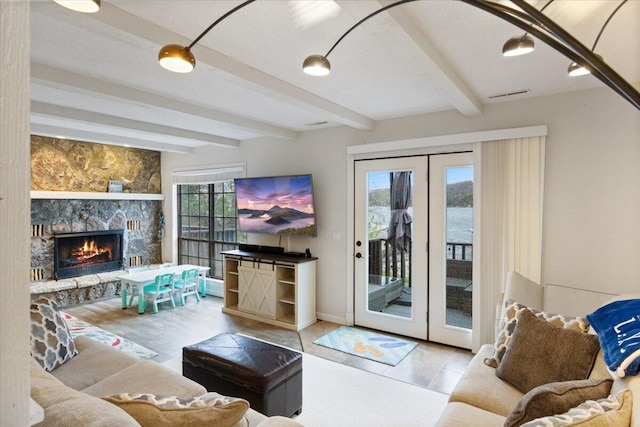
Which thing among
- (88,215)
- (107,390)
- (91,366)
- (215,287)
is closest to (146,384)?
(107,390)

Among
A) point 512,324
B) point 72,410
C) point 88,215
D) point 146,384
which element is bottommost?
point 146,384

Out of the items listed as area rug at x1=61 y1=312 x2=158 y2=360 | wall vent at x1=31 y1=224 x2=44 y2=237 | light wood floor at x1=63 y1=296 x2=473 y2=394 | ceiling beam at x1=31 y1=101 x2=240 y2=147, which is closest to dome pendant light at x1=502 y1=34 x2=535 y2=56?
light wood floor at x1=63 y1=296 x2=473 y2=394

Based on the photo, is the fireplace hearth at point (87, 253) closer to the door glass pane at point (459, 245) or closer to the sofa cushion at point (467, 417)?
the door glass pane at point (459, 245)

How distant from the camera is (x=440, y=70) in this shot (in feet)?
8.23

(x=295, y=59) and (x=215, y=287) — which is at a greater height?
(x=295, y=59)

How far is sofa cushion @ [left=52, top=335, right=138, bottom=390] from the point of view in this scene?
2261 millimetres

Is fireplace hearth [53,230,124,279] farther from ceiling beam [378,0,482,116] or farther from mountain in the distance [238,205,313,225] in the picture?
ceiling beam [378,0,482,116]

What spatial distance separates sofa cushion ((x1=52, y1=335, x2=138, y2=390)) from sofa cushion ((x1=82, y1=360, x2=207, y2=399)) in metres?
0.11

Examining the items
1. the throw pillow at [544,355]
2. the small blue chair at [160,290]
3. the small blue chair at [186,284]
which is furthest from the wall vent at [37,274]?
the throw pillow at [544,355]

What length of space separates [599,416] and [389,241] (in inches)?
121

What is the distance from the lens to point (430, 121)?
400cm

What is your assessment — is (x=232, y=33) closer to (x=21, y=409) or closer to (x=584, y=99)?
(x=21, y=409)

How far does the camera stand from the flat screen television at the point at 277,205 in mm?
4748

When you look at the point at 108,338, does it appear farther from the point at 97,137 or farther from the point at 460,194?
the point at 460,194
